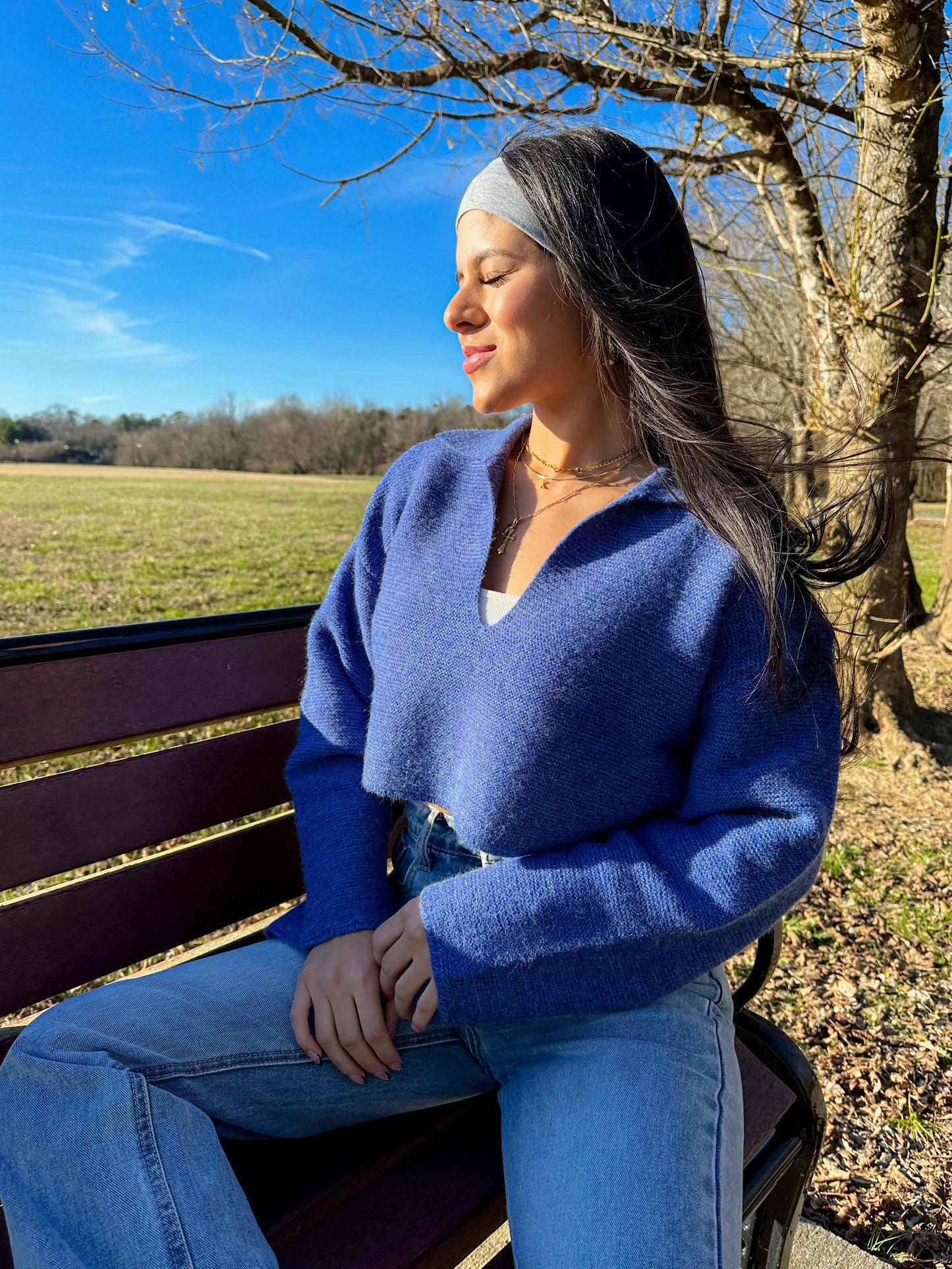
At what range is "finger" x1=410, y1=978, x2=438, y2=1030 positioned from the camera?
138 cm

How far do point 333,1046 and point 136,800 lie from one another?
595 mm

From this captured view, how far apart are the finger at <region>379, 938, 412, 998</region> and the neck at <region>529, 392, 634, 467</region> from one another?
2.84 feet

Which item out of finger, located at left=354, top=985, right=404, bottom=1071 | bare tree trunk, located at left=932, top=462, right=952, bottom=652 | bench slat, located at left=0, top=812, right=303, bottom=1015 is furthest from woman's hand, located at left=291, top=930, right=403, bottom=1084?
bare tree trunk, located at left=932, top=462, right=952, bottom=652

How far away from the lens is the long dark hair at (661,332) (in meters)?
1.53

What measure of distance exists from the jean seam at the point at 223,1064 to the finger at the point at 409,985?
0.16 m

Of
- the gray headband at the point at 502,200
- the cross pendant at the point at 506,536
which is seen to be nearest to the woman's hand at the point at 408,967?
the cross pendant at the point at 506,536

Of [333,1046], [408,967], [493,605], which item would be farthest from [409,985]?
[493,605]

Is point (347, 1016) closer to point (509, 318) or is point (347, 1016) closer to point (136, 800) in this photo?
point (136, 800)

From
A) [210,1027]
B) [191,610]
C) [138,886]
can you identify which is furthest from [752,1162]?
[191,610]

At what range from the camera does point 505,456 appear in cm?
183

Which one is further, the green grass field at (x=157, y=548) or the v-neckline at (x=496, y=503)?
the green grass field at (x=157, y=548)

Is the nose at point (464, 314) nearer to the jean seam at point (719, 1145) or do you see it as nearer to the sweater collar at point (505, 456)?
the sweater collar at point (505, 456)

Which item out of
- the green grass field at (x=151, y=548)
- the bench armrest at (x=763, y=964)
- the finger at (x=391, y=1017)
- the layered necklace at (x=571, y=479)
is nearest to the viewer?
the finger at (x=391, y=1017)

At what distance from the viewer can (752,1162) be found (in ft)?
5.27
